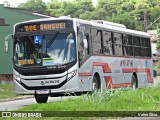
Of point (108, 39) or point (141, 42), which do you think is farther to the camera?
point (141, 42)

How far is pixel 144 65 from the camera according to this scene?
26562mm

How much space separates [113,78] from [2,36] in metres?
22.5

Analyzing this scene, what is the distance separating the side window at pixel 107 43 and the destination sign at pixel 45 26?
3.12m

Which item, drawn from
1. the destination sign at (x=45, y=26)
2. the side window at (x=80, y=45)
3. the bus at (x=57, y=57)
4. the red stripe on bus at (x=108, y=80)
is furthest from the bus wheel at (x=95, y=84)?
the destination sign at (x=45, y=26)

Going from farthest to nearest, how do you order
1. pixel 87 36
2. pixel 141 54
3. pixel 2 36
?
1. pixel 2 36
2. pixel 141 54
3. pixel 87 36

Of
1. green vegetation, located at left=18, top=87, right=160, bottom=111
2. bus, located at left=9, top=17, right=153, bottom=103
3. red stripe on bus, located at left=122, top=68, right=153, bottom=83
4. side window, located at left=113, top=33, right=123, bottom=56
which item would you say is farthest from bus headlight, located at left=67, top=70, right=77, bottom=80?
red stripe on bus, located at left=122, top=68, right=153, bottom=83

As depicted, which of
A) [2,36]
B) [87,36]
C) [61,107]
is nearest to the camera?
[61,107]

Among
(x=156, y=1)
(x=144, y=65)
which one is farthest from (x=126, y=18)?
(x=144, y=65)

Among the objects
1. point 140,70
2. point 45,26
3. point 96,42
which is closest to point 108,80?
point 96,42

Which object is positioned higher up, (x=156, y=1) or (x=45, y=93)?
(x=156, y=1)

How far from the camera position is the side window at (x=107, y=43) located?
68.5ft

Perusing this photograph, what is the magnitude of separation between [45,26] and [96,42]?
2658 mm

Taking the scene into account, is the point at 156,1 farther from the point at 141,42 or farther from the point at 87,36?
the point at 87,36

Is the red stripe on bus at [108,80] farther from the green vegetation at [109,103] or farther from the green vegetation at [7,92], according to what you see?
the green vegetation at [7,92]
